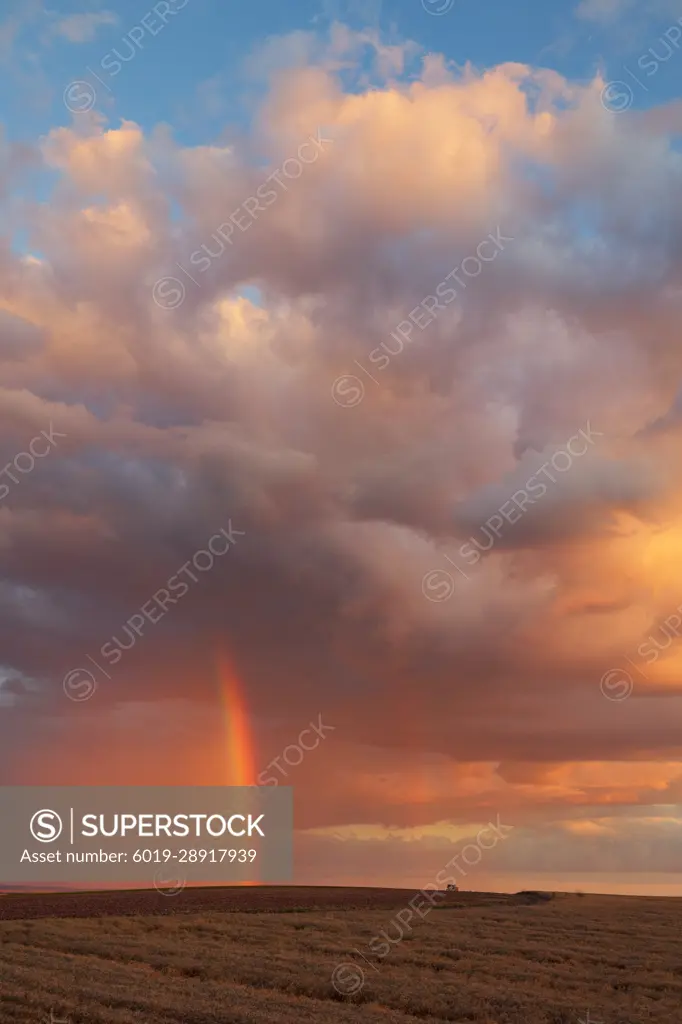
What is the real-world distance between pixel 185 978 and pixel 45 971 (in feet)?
20.9

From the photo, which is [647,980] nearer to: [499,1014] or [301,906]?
[499,1014]

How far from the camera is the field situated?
32.0 meters

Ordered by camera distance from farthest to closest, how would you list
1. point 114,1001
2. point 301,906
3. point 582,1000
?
point 301,906, point 582,1000, point 114,1001

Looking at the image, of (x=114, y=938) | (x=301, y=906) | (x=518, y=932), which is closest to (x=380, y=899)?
(x=301, y=906)

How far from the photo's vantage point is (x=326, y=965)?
44.6 meters

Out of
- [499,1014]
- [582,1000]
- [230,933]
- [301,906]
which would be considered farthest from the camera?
[301,906]

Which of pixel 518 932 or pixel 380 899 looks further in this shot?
pixel 380 899

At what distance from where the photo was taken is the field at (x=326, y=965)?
31984 mm

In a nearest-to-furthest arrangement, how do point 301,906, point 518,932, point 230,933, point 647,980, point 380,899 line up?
point 647,980
point 230,933
point 518,932
point 301,906
point 380,899

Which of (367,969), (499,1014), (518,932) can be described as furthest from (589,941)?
(499,1014)

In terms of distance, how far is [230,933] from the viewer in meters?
58.8

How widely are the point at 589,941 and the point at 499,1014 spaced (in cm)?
2742

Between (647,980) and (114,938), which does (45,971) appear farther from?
(647,980)

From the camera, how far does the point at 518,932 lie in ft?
210
